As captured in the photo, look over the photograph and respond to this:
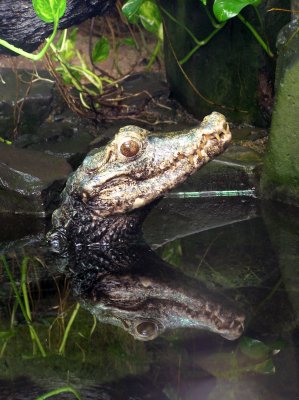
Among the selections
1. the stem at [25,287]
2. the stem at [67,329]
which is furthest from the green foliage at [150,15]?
the stem at [67,329]

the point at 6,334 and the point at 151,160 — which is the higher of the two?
the point at 151,160

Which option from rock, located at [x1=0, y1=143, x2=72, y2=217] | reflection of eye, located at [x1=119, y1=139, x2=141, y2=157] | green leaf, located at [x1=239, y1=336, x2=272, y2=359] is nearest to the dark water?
green leaf, located at [x1=239, y1=336, x2=272, y2=359]

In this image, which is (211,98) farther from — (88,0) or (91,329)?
(91,329)

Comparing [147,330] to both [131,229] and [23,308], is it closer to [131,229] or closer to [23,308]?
[23,308]

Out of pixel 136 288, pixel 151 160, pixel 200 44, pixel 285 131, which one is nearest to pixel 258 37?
pixel 200 44

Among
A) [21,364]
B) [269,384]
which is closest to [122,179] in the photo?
[21,364]

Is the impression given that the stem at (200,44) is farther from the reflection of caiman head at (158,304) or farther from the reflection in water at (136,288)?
the reflection of caiman head at (158,304)
